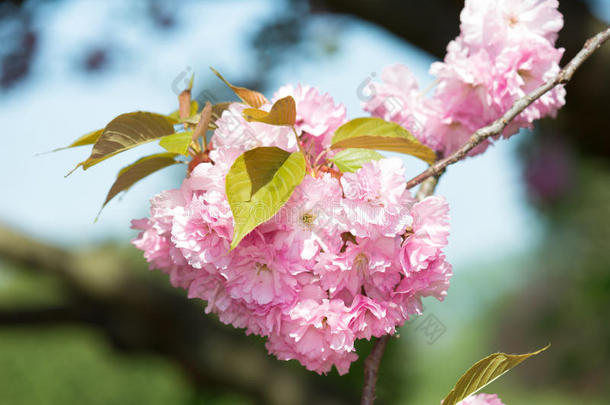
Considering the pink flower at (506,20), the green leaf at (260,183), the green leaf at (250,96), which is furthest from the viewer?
the pink flower at (506,20)

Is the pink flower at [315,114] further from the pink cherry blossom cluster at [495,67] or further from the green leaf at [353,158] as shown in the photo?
the pink cherry blossom cluster at [495,67]

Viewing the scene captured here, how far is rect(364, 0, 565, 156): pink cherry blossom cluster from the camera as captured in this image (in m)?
0.77

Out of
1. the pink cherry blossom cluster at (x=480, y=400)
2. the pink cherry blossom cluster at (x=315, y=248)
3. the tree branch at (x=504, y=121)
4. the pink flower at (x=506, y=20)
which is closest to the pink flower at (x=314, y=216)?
the pink cherry blossom cluster at (x=315, y=248)

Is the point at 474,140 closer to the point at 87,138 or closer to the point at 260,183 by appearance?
the point at 260,183

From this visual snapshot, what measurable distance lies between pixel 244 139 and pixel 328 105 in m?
0.13

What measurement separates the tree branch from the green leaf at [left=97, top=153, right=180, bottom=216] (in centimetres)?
29

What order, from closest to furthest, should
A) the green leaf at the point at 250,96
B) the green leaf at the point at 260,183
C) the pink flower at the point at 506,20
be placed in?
the green leaf at the point at 260,183, the green leaf at the point at 250,96, the pink flower at the point at 506,20

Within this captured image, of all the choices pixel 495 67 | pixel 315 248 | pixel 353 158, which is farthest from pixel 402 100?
pixel 315 248

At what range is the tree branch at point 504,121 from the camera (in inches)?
25.6

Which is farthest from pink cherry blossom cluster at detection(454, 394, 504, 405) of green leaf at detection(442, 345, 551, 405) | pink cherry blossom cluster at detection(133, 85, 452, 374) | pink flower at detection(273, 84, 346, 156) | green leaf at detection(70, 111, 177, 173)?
green leaf at detection(70, 111, 177, 173)

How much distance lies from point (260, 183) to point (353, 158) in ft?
0.43

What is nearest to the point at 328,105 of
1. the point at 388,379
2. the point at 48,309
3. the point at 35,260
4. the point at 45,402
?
the point at 35,260

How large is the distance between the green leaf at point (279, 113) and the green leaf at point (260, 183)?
0.09 feet

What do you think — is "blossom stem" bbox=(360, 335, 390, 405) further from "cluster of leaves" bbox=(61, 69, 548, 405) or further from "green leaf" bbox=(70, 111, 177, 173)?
"green leaf" bbox=(70, 111, 177, 173)
